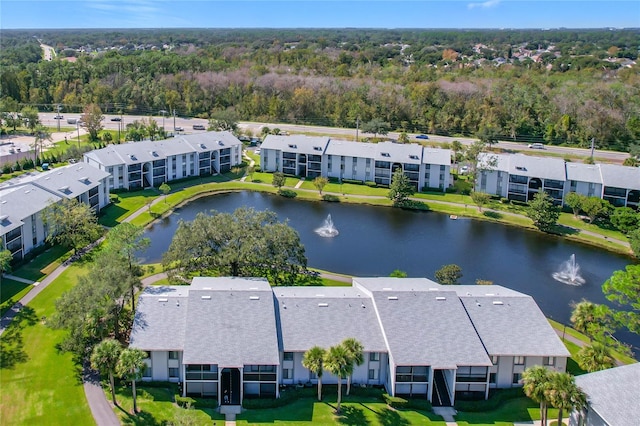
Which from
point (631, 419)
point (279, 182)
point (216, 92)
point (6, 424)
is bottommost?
point (6, 424)

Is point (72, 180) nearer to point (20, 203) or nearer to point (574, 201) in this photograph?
point (20, 203)

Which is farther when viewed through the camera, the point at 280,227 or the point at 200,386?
the point at 280,227

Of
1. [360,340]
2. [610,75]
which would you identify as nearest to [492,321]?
[360,340]

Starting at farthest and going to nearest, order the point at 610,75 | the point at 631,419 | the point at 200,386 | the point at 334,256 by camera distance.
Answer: the point at 610,75 → the point at 334,256 → the point at 200,386 → the point at 631,419

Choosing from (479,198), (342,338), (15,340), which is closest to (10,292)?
(15,340)

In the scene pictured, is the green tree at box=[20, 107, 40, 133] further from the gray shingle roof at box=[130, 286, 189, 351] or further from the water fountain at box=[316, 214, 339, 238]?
the gray shingle roof at box=[130, 286, 189, 351]

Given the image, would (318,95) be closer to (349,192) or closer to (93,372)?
(349,192)
